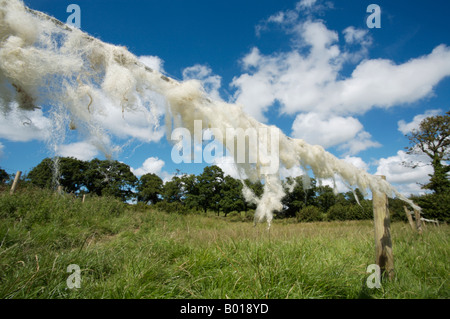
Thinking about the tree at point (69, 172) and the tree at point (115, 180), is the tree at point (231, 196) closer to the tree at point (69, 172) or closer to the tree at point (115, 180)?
the tree at point (115, 180)

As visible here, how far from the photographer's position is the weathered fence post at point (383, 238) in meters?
2.89

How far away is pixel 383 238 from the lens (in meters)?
2.92

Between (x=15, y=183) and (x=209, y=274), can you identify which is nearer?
(x=209, y=274)

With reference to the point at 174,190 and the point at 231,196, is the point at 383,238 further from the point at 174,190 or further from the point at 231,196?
the point at 174,190

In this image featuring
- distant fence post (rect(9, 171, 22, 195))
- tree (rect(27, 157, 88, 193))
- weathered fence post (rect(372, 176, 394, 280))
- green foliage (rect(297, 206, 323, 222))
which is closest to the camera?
weathered fence post (rect(372, 176, 394, 280))

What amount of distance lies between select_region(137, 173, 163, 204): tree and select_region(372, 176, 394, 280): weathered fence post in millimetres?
42604

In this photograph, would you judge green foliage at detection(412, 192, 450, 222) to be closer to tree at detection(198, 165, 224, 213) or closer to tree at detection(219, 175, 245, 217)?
tree at detection(219, 175, 245, 217)

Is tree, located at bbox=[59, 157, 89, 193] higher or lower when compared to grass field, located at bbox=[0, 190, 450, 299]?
higher

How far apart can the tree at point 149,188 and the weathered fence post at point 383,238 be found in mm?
42604

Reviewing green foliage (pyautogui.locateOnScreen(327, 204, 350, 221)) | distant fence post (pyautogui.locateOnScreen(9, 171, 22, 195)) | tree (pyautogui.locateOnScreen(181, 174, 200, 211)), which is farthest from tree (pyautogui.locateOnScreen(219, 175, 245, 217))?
distant fence post (pyautogui.locateOnScreen(9, 171, 22, 195))

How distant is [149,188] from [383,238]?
4324 cm

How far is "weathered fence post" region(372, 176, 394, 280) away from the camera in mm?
2887

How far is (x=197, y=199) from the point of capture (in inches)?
1570

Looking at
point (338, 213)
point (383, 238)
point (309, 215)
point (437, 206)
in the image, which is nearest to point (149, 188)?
point (309, 215)
